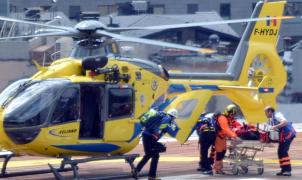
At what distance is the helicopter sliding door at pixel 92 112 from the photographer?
17.7m

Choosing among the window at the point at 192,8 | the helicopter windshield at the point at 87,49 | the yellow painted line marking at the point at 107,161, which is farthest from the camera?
the window at the point at 192,8

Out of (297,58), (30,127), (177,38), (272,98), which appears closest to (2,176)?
(30,127)

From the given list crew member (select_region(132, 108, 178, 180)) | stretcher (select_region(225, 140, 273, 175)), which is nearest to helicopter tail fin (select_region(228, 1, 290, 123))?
stretcher (select_region(225, 140, 273, 175))

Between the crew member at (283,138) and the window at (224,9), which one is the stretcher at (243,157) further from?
the window at (224,9)

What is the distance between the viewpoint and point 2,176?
728 inches

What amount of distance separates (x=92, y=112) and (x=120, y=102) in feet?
2.00

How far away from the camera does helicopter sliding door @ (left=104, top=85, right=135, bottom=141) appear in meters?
17.8

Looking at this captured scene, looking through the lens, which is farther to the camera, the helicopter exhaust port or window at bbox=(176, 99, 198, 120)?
window at bbox=(176, 99, 198, 120)

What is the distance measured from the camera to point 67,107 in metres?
17.2

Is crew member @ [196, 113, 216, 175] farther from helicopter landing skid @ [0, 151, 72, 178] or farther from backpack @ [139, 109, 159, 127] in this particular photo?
helicopter landing skid @ [0, 151, 72, 178]

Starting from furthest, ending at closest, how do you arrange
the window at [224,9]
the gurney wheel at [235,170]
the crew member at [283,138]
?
1. the window at [224,9]
2. the gurney wheel at [235,170]
3. the crew member at [283,138]

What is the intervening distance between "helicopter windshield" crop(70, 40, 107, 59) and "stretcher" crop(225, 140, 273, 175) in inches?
135

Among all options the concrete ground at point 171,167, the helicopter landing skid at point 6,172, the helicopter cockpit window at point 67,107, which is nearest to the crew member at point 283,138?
the concrete ground at point 171,167

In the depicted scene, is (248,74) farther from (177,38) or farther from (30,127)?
(177,38)
